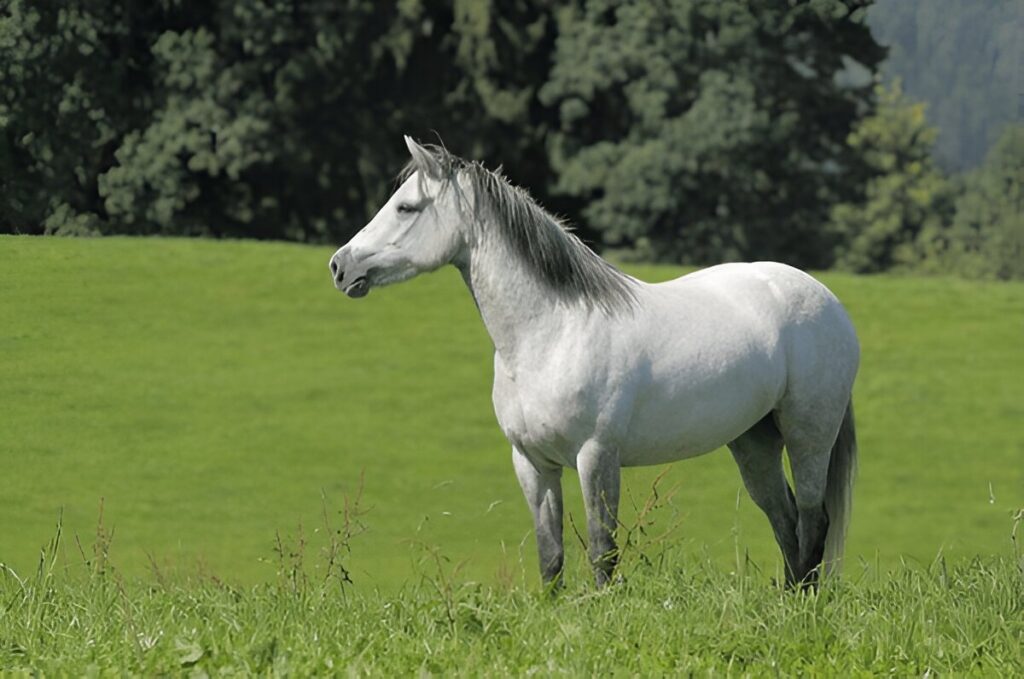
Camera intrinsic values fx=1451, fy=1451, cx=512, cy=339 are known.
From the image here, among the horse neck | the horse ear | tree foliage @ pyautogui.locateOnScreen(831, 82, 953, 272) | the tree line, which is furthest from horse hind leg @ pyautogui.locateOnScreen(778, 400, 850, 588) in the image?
tree foliage @ pyautogui.locateOnScreen(831, 82, 953, 272)

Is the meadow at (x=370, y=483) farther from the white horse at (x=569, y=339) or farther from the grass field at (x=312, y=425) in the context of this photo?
the white horse at (x=569, y=339)

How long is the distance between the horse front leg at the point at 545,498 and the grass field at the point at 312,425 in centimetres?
27

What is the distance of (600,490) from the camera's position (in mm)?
5844

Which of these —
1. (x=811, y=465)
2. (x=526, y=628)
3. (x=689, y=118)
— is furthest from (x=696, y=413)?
(x=689, y=118)

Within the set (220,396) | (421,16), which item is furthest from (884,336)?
(421,16)

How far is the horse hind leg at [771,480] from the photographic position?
22.5 ft

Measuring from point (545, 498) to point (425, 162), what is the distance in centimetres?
148

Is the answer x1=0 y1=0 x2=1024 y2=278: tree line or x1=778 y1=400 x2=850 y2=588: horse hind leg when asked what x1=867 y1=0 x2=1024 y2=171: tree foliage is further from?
x1=0 y1=0 x2=1024 y2=278: tree line

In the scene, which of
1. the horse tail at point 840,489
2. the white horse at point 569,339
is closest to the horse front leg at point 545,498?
the white horse at point 569,339

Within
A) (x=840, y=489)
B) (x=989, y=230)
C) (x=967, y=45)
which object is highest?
(x=967, y=45)

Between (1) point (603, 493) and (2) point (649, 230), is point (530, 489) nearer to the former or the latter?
(1) point (603, 493)

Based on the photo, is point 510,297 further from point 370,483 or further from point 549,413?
point 370,483

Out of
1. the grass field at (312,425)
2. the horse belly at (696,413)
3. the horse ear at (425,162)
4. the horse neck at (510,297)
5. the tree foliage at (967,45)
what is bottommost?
the grass field at (312,425)

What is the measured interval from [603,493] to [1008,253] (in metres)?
24.4
